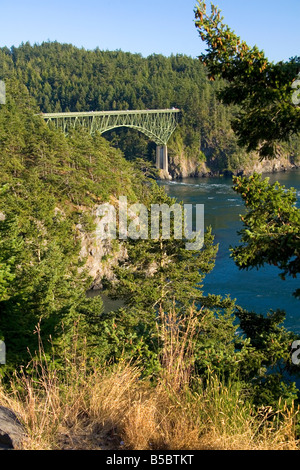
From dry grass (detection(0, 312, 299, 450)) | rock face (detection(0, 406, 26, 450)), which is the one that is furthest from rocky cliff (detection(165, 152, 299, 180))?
rock face (detection(0, 406, 26, 450))

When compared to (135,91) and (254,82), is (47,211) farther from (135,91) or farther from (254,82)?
(135,91)

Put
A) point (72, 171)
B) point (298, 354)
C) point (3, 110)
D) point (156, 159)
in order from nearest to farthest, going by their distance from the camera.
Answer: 1. point (298, 354)
2. point (72, 171)
3. point (3, 110)
4. point (156, 159)

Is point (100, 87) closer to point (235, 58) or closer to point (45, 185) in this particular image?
point (45, 185)

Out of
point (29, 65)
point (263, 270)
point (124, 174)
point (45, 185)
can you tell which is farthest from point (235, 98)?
point (29, 65)

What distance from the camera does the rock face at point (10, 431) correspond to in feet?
9.11

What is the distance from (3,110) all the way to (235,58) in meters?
34.8

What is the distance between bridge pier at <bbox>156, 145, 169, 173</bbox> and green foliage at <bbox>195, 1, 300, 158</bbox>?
73.1m

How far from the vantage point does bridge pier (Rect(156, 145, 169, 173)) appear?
78.8m

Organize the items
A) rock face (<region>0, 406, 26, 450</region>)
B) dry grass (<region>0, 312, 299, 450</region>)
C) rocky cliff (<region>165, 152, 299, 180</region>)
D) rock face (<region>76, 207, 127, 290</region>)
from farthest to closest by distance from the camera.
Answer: rocky cliff (<region>165, 152, 299, 180</region>)
rock face (<region>76, 207, 127, 290</region>)
dry grass (<region>0, 312, 299, 450</region>)
rock face (<region>0, 406, 26, 450</region>)

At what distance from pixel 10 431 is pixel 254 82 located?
470cm

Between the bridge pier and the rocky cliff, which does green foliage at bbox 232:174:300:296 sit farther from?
the bridge pier

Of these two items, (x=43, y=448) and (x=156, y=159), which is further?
(x=156, y=159)

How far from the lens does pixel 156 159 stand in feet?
Answer: 267

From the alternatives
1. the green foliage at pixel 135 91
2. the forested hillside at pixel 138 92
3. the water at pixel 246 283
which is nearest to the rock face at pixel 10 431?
the water at pixel 246 283
